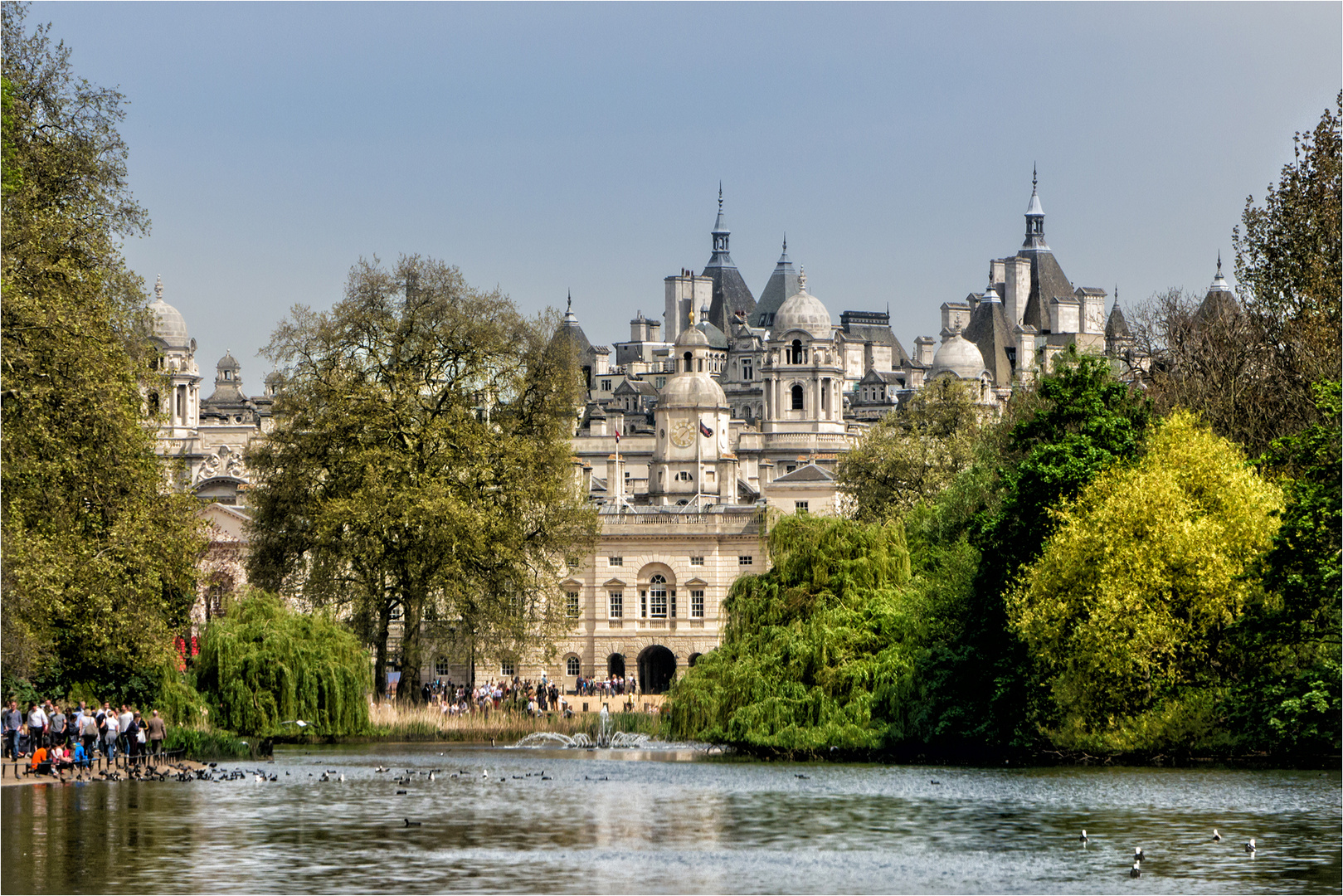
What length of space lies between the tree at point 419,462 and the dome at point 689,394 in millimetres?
84587

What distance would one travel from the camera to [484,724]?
51.5 m

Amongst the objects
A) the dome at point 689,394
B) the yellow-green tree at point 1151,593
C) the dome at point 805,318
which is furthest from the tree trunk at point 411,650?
the dome at point 805,318

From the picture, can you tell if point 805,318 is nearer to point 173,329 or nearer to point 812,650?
point 173,329

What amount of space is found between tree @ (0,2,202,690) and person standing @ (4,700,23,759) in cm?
58

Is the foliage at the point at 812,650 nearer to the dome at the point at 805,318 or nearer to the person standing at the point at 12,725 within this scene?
the person standing at the point at 12,725

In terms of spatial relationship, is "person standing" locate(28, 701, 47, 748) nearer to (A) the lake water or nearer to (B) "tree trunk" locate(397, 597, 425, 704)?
(A) the lake water

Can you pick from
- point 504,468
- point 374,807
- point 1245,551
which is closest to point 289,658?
point 504,468

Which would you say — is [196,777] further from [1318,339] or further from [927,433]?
[927,433]

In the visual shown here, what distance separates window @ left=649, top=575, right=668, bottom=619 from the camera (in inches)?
3433

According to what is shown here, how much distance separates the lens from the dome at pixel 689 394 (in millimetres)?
136000

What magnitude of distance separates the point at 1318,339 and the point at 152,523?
70.5 feet

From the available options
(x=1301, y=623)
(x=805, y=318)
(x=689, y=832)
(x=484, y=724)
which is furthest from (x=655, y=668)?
(x=805, y=318)

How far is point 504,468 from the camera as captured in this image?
4975cm

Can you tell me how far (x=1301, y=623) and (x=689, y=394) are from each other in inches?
4073
